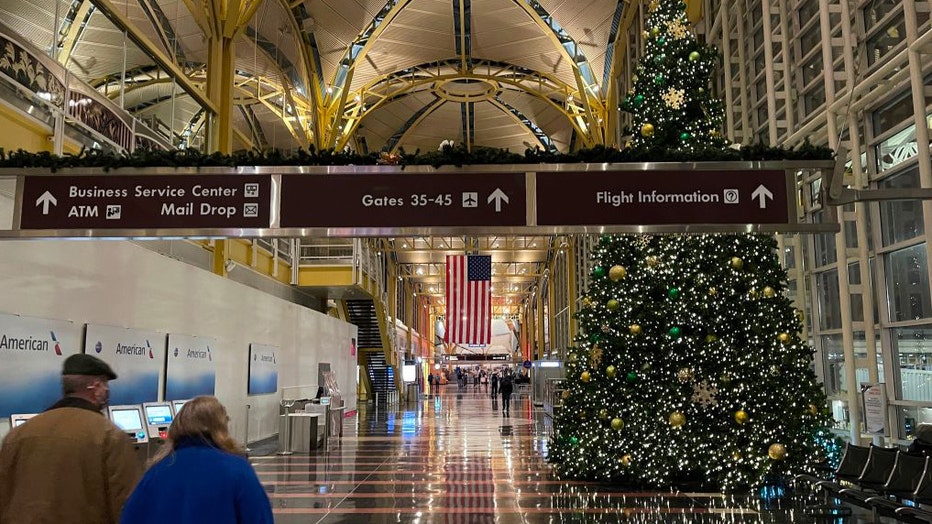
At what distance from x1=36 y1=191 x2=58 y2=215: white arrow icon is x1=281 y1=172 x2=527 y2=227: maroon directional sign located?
183cm

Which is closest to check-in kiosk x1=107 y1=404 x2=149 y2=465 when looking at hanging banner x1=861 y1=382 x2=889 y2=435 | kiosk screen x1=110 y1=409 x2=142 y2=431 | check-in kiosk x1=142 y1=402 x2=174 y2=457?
kiosk screen x1=110 y1=409 x2=142 y2=431

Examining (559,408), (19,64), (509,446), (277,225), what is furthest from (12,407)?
(509,446)

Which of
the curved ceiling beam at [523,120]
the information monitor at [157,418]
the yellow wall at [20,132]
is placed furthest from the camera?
the curved ceiling beam at [523,120]

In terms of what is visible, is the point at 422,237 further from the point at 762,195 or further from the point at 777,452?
the point at 777,452

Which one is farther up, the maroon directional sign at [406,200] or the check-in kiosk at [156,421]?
the maroon directional sign at [406,200]

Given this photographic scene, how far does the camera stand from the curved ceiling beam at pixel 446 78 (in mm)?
30500

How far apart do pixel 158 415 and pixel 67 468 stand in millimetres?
6516

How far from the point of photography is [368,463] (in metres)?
12.6

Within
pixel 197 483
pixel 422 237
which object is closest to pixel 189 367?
pixel 422 237

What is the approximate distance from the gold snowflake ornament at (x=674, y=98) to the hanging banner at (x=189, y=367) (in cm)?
815

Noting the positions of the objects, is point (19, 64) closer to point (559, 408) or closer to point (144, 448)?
point (144, 448)

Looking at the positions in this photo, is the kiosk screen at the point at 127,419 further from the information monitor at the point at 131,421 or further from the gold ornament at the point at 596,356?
the gold ornament at the point at 596,356

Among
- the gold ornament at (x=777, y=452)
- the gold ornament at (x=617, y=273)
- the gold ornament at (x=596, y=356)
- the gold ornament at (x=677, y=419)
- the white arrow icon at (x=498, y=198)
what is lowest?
the gold ornament at (x=777, y=452)

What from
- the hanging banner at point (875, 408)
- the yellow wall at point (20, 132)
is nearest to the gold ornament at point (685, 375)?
the hanging banner at point (875, 408)
